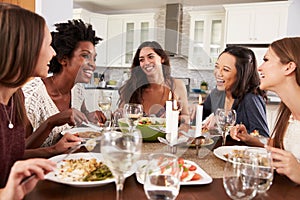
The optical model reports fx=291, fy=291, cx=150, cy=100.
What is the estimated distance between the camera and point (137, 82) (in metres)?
2.33

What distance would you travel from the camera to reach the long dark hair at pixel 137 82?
2.21m

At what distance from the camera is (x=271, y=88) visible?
140cm

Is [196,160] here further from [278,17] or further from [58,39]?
[278,17]

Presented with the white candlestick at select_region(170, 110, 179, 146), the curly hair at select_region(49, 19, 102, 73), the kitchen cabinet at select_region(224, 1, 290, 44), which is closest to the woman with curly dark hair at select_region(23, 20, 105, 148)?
the curly hair at select_region(49, 19, 102, 73)

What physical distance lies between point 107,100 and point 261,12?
3.59 meters

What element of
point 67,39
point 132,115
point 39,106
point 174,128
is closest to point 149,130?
point 132,115

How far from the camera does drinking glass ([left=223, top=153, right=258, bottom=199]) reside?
0.71 metres

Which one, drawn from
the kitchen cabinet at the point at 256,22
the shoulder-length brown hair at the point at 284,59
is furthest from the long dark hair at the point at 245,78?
the kitchen cabinet at the point at 256,22

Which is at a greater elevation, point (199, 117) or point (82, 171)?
point (199, 117)

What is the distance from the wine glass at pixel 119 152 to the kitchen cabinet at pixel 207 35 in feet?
14.2

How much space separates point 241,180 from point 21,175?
0.52 meters

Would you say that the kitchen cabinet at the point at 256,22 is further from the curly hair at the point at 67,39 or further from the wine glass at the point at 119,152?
the wine glass at the point at 119,152

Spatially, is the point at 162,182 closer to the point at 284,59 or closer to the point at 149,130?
the point at 149,130

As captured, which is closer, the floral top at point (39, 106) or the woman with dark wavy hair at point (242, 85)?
the floral top at point (39, 106)
